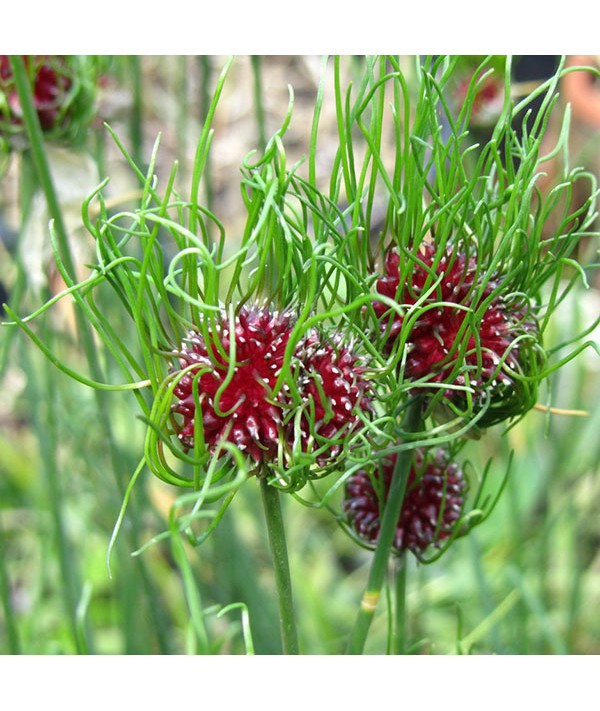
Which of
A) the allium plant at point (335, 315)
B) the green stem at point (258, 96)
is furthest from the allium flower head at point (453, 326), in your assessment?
the green stem at point (258, 96)

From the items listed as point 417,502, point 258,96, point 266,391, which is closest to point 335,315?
point 266,391

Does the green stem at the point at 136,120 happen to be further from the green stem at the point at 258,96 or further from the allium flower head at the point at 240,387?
the allium flower head at the point at 240,387

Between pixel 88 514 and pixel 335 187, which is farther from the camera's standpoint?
pixel 88 514
